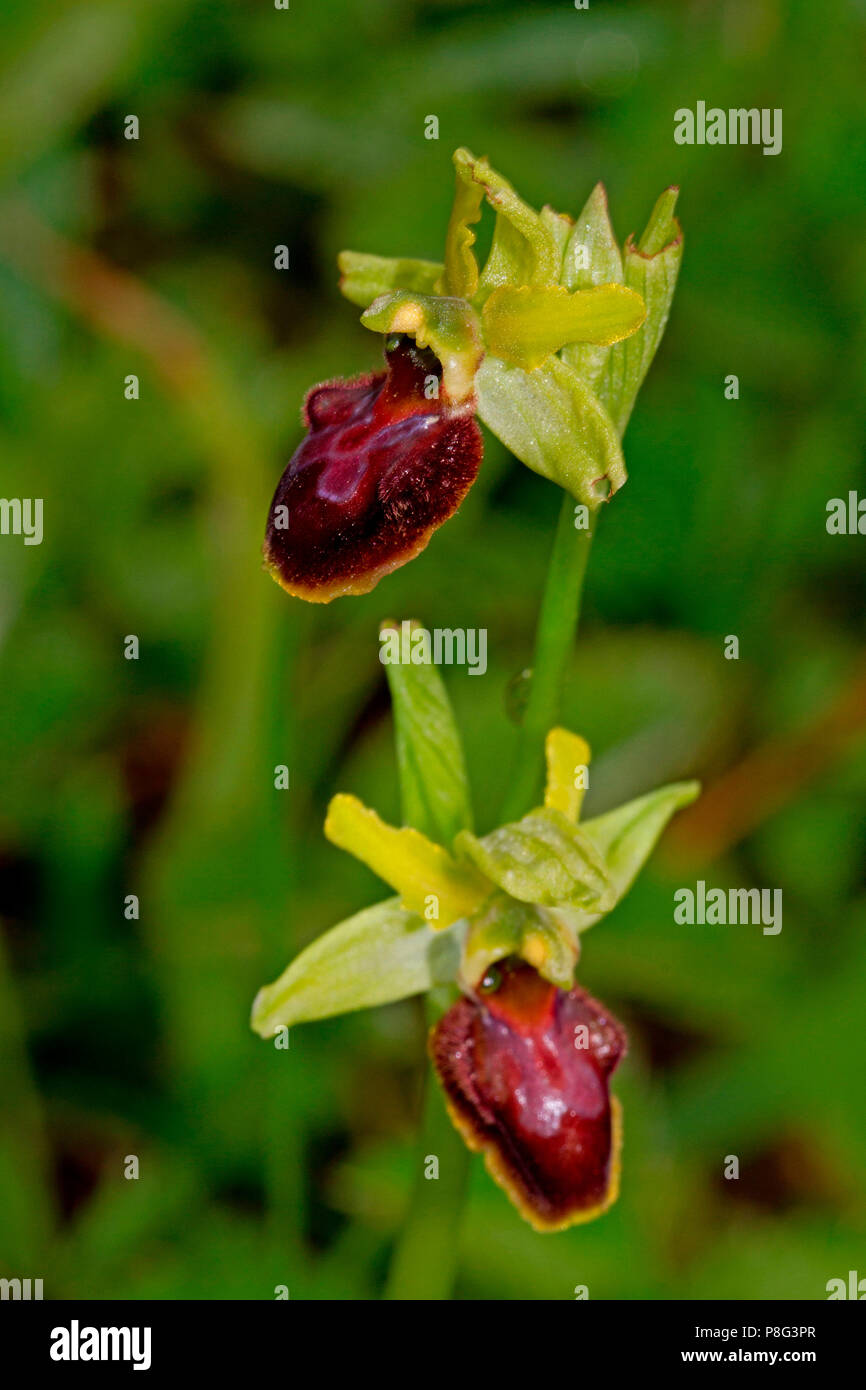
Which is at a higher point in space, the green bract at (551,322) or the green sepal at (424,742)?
the green bract at (551,322)

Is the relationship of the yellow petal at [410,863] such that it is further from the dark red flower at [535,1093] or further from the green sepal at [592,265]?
the green sepal at [592,265]

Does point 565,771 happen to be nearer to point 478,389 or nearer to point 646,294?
point 478,389

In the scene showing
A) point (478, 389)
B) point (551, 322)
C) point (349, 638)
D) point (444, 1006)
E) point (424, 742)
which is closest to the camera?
point (551, 322)

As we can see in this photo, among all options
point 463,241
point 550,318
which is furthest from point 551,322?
point 463,241

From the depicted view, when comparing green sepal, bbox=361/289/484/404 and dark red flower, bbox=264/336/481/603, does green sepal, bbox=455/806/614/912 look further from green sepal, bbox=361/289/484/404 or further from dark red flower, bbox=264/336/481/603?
green sepal, bbox=361/289/484/404

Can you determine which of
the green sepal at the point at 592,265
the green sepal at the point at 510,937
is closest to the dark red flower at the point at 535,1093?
the green sepal at the point at 510,937
